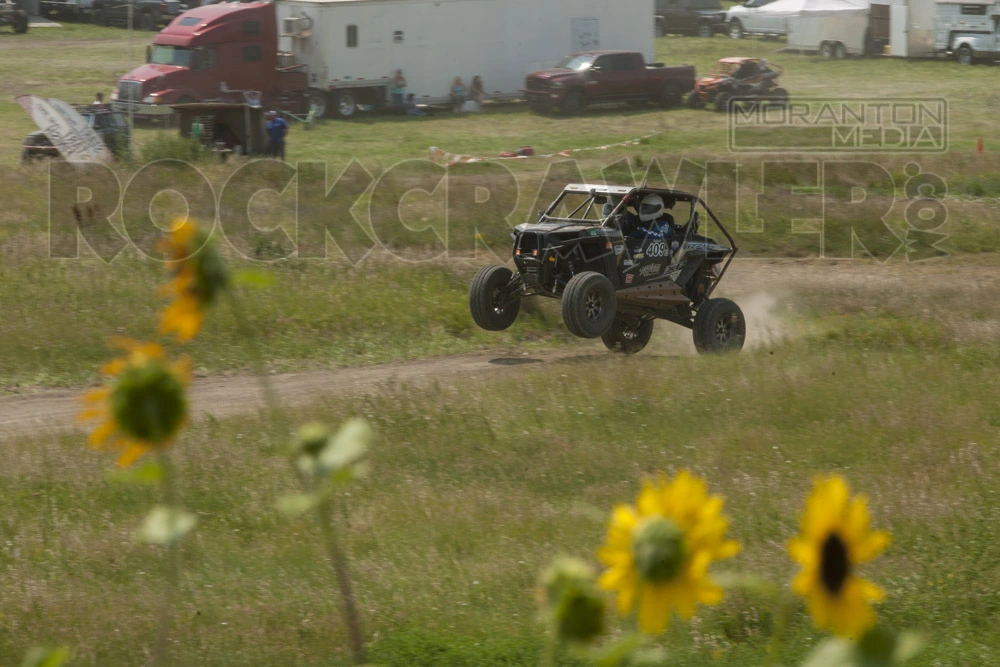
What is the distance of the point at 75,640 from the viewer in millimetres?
6086

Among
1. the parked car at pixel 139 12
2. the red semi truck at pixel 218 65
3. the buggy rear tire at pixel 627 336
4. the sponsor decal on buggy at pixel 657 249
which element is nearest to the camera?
the sponsor decal on buggy at pixel 657 249

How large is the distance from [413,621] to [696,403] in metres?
5.44

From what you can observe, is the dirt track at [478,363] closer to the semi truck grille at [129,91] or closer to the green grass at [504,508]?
the green grass at [504,508]

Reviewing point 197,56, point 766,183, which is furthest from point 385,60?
point 766,183

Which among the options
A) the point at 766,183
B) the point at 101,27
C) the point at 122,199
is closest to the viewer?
the point at 122,199

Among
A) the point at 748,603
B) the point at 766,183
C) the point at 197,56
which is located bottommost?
the point at 748,603

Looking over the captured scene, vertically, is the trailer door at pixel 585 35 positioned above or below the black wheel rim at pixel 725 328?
above

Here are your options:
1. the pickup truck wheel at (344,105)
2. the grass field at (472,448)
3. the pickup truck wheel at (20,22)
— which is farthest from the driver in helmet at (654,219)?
the pickup truck wheel at (20,22)

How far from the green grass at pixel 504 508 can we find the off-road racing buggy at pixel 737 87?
77.9 ft

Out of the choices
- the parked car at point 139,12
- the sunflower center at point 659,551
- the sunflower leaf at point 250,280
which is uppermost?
the parked car at point 139,12

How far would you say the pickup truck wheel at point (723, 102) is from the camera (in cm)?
3547

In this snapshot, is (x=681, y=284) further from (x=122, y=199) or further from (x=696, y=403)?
(x=122, y=199)

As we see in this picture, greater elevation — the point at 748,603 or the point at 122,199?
the point at 122,199

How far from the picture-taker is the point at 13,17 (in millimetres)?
42250
